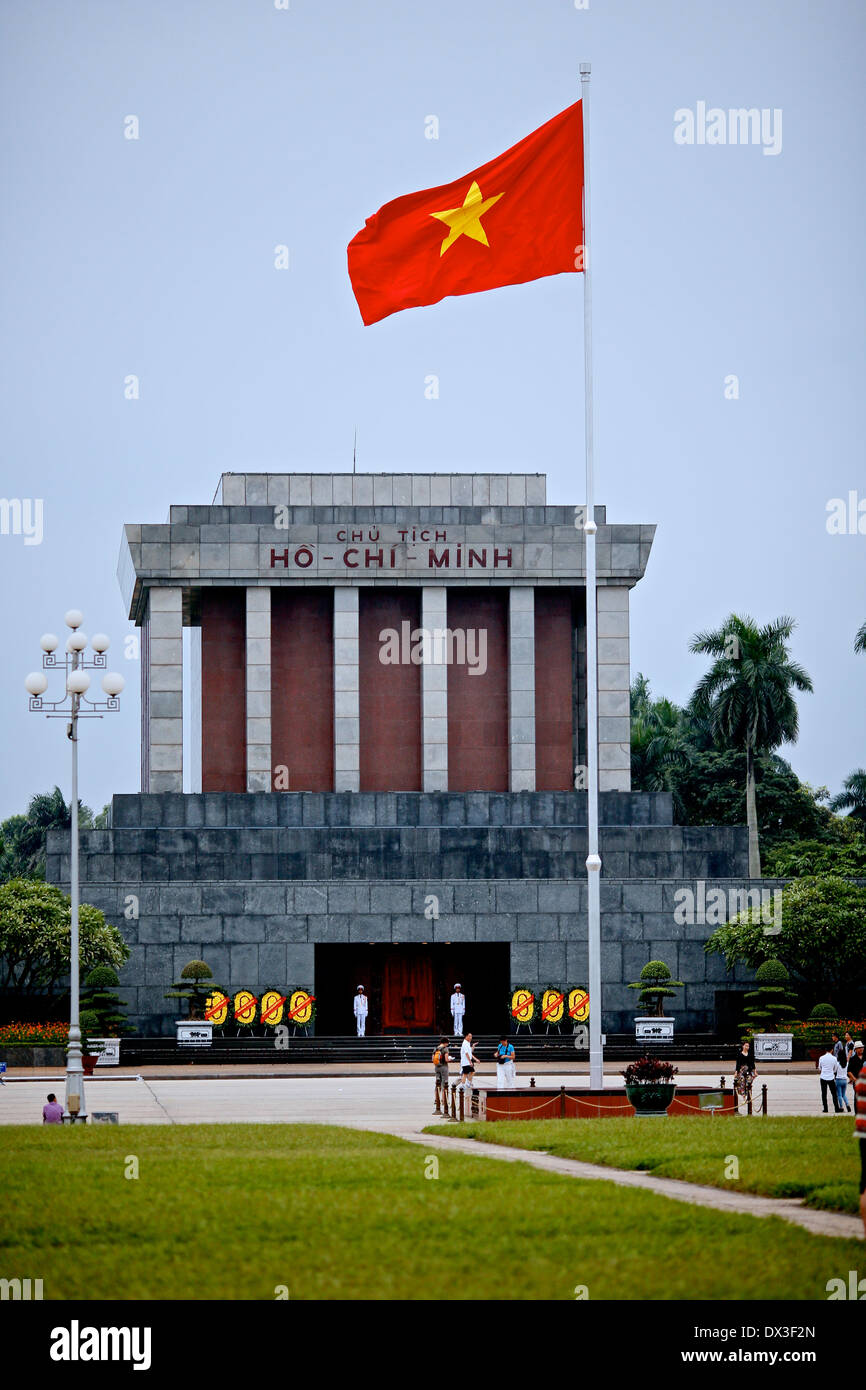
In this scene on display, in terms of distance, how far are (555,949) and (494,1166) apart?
105ft

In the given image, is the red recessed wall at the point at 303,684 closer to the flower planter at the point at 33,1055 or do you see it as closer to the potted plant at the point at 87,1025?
the potted plant at the point at 87,1025

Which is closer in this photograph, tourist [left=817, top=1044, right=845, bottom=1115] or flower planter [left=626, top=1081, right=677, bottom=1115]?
A: flower planter [left=626, top=1081, right=677, bottom=1115]

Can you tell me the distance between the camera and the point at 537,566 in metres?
57.9

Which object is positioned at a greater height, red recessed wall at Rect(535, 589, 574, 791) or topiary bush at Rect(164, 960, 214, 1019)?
red recessed wall at Rect(535, 589, 574, 791)

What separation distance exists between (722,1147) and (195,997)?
29459mm

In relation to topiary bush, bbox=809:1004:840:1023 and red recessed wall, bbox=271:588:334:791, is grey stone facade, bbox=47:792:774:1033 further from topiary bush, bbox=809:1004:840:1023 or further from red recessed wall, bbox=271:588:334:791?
red recessed wall, bbox=271:588:334:791

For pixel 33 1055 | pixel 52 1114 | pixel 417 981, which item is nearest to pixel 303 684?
pixel 417 981

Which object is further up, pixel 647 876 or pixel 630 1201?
pixel 647 876

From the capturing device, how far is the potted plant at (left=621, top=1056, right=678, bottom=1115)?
27.8 m

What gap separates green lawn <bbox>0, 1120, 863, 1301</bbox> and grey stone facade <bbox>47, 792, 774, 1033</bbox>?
30.7 meters

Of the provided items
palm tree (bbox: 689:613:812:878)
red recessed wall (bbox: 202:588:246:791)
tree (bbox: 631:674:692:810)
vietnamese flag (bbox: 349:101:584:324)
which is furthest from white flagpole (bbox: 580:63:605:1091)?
tree (bbox: 631:674:692:810)

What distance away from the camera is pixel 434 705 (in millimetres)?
57906
